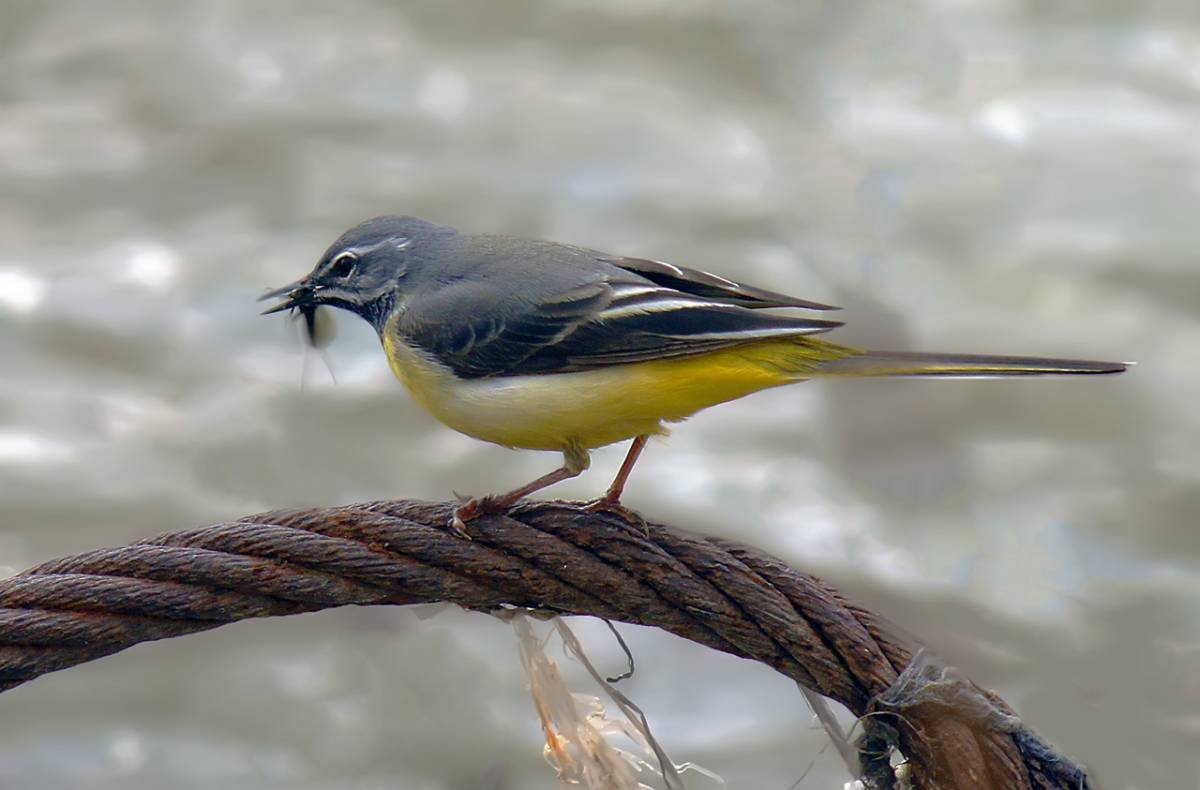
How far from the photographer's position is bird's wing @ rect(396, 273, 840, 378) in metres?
3.85

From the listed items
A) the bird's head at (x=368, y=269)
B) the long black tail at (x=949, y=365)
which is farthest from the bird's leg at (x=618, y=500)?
the bird's head at (x=368, y=269)

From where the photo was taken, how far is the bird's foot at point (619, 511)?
3059 millimetres

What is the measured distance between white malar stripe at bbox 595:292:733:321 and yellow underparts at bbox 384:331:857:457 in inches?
5.7

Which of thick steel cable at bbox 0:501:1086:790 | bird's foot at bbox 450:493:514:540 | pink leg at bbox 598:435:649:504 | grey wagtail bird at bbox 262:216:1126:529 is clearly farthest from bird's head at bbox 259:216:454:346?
thick steel cable at bbox 0:501:1086:790

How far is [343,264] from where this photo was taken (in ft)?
15.8

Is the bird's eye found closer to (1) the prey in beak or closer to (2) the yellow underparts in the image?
(1) the prey in beak

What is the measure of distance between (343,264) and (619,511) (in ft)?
6.44

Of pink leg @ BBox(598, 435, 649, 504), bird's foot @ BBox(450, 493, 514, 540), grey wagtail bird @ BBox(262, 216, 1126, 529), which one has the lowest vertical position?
bird's foot @ BBox(450, 493, 514, 540)

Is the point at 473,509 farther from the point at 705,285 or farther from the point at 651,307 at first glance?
the point at 705,285

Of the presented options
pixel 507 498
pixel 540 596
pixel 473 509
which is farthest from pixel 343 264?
pixel 540 596

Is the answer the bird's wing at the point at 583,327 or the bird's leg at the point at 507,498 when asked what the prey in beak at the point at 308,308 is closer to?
the bird's wing at the point at 583,327

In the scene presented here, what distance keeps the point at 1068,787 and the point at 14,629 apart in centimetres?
212

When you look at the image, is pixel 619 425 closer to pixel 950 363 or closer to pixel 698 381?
pixel 698 381

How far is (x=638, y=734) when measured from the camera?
139 inches
